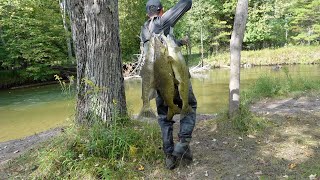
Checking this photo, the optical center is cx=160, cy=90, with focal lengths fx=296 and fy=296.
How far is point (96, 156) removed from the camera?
3.52 m

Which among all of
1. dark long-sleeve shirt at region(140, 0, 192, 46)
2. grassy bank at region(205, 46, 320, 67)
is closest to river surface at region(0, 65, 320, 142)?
dark long-sleeve shirt at region(140, 0, 192, 46)

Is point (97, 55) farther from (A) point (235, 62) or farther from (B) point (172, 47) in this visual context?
(A) point (235, 62)

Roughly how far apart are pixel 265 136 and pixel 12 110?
10.4 meters

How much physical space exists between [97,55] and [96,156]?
1.46 m

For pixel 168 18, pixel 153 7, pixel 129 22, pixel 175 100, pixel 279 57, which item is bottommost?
pixel 175 100

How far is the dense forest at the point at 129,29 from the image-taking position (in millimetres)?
18359

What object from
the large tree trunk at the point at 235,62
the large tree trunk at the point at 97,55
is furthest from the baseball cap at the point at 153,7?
the large tree trunk at the point at 235,62

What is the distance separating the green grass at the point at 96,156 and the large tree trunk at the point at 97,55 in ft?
1.55

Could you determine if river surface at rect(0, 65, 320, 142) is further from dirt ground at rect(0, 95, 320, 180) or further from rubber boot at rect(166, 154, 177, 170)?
rubber boot at rect(166, 154, 177, 170)

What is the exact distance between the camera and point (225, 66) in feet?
79.8

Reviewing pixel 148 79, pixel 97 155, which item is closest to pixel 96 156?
pixel 97 155

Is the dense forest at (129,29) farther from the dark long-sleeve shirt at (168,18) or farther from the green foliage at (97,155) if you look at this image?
the dark long-sleeve shirt at (168,18)

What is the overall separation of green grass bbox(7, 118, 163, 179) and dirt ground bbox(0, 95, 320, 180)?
0.22m

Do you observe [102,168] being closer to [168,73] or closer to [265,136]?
[168,73]
